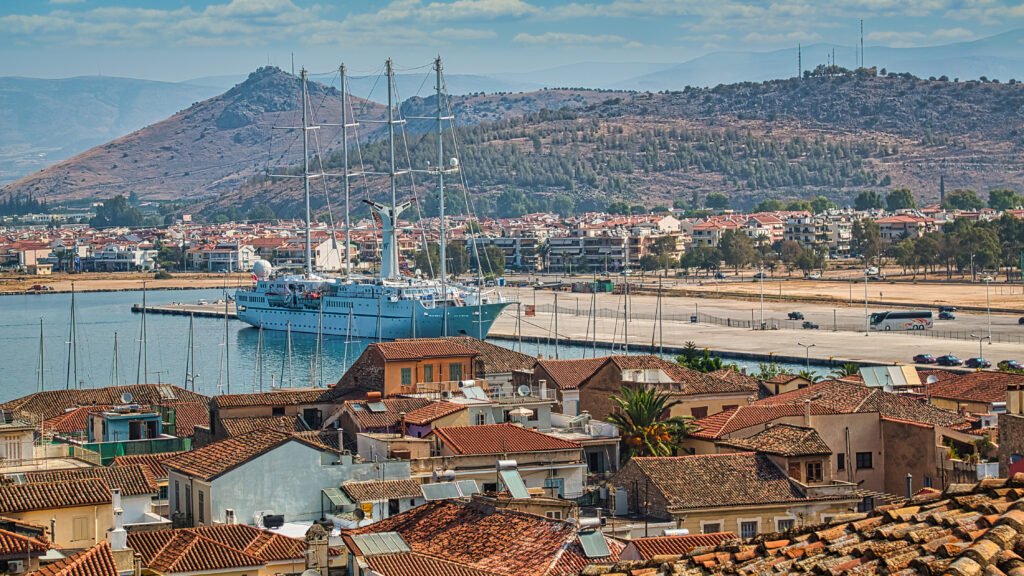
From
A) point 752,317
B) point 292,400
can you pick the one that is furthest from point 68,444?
point 752,317

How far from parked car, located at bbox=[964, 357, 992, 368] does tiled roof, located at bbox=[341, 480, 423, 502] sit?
37816 millimetres

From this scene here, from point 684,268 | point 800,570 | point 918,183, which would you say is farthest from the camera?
point 918,183

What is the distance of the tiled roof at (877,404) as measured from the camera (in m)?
20.3

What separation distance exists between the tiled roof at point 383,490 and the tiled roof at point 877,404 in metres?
5.48

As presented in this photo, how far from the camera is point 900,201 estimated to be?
15900 centimetres

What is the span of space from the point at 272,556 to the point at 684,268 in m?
109

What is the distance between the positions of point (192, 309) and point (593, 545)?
92.5m

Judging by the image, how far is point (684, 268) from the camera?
4815 inches

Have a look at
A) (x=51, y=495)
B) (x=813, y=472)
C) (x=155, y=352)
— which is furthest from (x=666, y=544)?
(x=155, y=352)

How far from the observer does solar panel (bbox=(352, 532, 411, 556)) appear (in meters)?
12.3

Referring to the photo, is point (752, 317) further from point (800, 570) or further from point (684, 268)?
point (800, 570)

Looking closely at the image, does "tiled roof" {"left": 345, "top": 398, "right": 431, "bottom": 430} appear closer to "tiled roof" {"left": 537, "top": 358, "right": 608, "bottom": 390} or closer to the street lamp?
"tiled roof" {"left": 537, "top": 358, "right": 608, "bottom": 390}

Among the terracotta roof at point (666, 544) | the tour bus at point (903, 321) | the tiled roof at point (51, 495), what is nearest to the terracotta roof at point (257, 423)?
the tiled roof at point (51, 495)

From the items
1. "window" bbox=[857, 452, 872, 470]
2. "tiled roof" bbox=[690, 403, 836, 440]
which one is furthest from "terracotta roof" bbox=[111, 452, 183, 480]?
"window" bbox=[857, 452, 872, 470]
